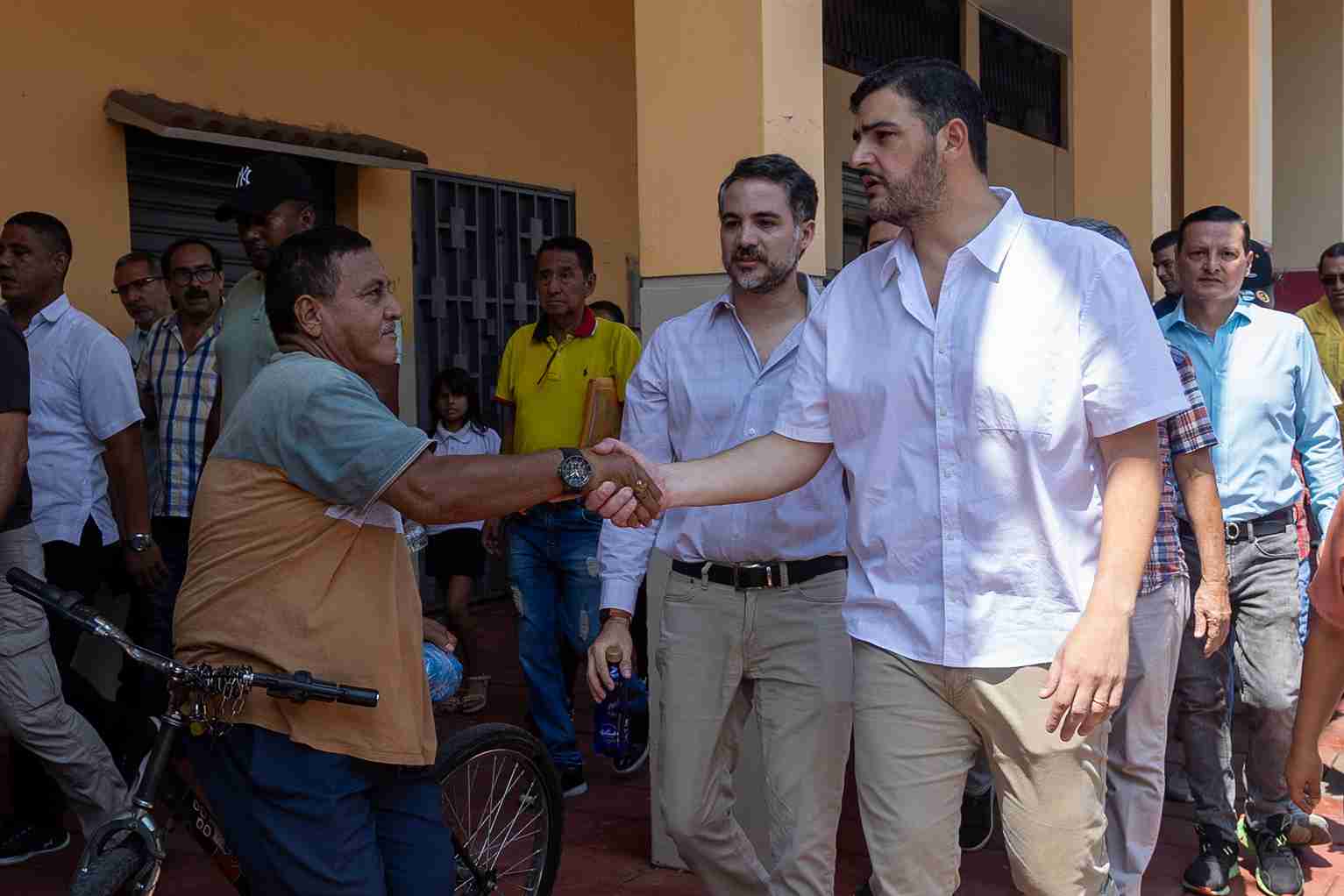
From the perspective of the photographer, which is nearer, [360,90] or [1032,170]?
[360,90]

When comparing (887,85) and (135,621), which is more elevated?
(887,85)

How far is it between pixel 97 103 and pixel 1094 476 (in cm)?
543

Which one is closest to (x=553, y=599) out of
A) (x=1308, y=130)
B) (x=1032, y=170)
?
(x=1032, y=170)

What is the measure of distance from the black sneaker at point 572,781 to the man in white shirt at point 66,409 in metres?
1.78

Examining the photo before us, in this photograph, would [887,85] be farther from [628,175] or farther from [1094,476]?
[628,175]

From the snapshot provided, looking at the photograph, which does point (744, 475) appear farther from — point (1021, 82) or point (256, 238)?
point (1021, 82)

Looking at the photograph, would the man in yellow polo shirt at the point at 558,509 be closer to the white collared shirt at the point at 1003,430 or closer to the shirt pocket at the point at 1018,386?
the white collared shirt at the point at 1003,430

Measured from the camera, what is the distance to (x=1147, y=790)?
4340 mm

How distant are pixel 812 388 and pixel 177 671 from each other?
1428 millimetres

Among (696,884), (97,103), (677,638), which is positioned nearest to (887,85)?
(677,638)

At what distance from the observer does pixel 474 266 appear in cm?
905

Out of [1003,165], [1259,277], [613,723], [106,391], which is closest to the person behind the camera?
[613,723]

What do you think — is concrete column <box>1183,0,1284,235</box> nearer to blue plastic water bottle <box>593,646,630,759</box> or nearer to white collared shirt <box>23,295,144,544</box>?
blue plastic water bottle <box>593,646,630,759</box>

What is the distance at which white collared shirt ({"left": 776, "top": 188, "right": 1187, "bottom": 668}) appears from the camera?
2.83m
